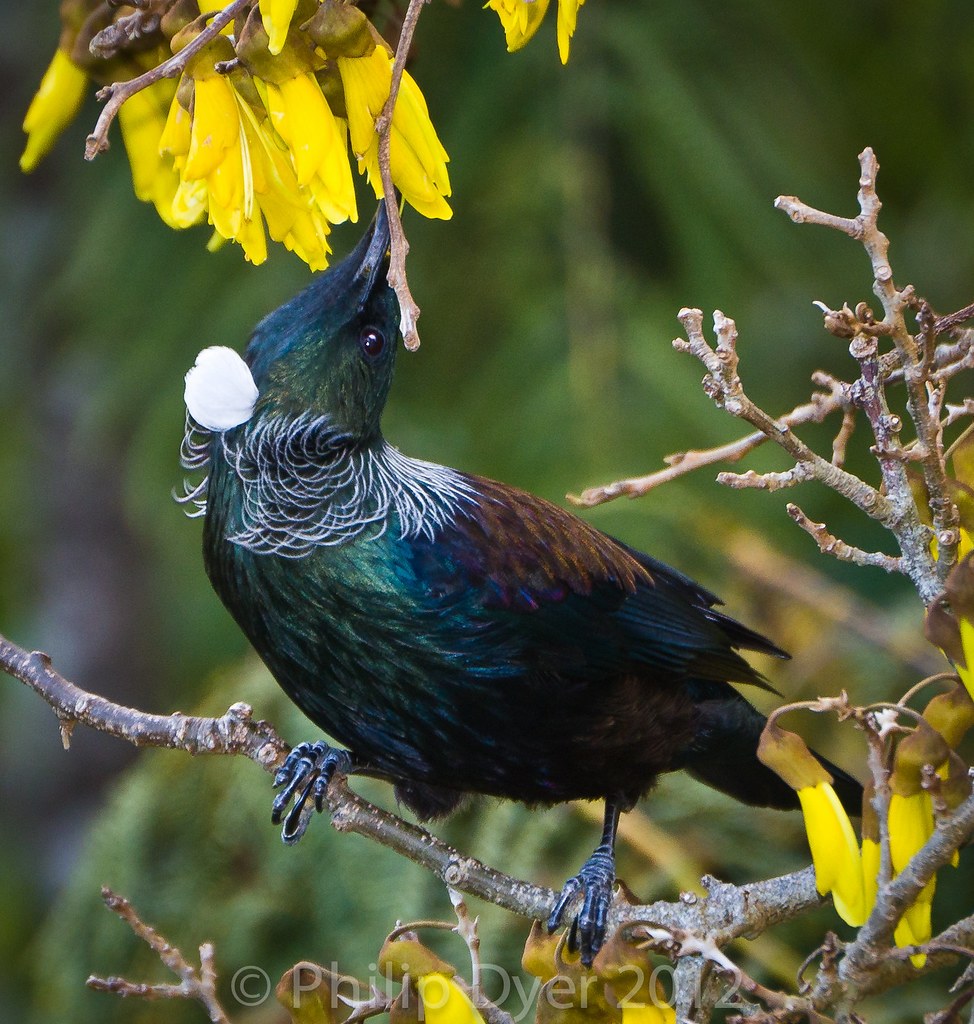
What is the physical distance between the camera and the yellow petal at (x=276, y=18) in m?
1.48

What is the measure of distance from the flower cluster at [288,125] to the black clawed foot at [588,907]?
0.96m

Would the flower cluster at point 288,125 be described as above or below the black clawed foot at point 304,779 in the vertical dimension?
above

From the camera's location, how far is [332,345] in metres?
2.10

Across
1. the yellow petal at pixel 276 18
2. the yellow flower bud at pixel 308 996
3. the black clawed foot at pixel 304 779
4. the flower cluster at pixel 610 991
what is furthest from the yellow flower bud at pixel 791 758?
the yellow petal at pixel 276 18

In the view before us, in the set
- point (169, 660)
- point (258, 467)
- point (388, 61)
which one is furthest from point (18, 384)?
point (388, 61)

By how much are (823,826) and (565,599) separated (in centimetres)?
68

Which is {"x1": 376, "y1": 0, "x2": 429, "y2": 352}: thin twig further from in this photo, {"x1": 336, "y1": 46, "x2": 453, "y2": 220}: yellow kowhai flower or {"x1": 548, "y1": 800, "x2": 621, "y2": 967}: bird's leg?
{"x1": 548, "y1": 800, "x2": 621, "y2": 967}: bird's leg

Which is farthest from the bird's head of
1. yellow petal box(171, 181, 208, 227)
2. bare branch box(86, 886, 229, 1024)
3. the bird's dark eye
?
bare branch box(86, 886, 229, 1024)

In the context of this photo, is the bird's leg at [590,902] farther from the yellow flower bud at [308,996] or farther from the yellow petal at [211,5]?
the yellow petal at [211,5]

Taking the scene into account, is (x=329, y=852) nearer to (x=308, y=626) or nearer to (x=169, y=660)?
(x=308, y=626)

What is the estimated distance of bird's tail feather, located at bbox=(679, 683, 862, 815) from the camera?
2.43m

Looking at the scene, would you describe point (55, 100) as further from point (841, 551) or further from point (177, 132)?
point (841, 551)

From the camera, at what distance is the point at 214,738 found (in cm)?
197

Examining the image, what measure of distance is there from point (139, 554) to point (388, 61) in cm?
430
